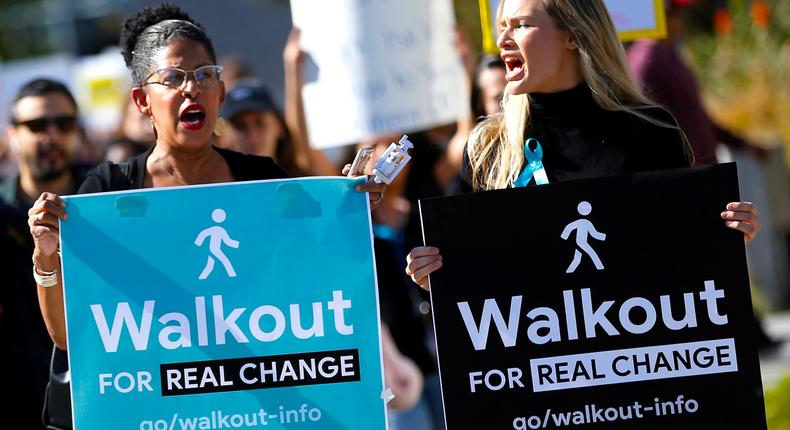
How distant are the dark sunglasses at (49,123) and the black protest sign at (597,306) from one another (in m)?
2.87

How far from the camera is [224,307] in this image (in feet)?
12.1

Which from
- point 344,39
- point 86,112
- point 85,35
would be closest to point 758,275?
point 344,39

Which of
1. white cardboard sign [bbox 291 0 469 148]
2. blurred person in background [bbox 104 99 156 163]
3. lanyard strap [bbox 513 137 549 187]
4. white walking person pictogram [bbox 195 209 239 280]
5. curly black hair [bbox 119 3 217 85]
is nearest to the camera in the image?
white walking person pictogram [bbox 195 209 239 280]

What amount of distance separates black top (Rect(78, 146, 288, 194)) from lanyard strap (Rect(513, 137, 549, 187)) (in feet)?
2.37

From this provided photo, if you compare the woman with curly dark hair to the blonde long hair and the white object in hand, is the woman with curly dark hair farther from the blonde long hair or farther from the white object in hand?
the blonde long hair

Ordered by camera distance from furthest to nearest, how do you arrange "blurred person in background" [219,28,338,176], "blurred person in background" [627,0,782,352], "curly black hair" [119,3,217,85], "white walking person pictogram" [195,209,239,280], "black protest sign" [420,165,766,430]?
1. "blurred person in background" [219,28,338,176]
2. "blurred person in background" [627,0,782,352]
3. "curly black hair" [119,3,217,85]
4. "white walking person pictogram" [195,209,239,280]
5. "black protest sign" [420,165,766,430]

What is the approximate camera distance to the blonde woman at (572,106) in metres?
3.77

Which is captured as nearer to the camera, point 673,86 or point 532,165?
point 532,165

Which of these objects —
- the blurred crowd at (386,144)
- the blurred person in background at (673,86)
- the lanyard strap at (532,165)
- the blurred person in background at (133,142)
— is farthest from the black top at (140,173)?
Result: the blurred person in background at (133,142)

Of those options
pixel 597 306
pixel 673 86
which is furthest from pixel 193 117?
pixel 673 86

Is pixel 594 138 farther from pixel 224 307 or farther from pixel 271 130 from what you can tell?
pixel 271 130

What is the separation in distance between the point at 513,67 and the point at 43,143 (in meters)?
2.78

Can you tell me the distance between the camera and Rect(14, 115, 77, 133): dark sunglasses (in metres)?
5.96

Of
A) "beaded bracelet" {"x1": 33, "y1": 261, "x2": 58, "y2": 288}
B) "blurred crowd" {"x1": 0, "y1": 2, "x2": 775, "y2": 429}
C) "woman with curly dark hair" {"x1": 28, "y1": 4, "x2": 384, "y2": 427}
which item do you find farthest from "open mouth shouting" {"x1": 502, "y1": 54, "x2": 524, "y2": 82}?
"blurred crowd" {"x1": 0, "y1": 2, "x2": 775, "y2": 429}
